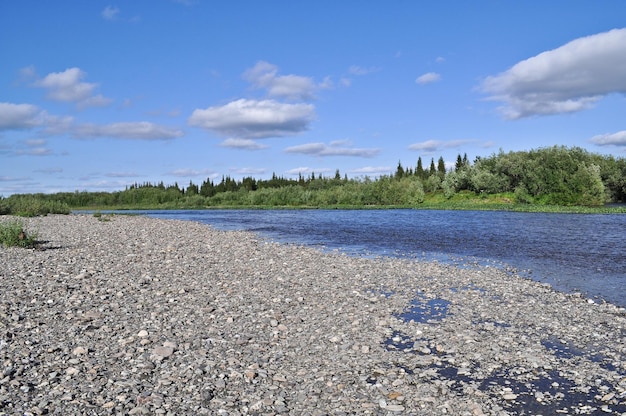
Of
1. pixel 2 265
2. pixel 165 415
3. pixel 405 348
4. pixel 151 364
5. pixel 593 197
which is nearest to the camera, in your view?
pixel 165 415

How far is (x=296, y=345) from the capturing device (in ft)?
39.8

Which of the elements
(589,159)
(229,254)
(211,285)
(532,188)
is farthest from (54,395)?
(589,159)

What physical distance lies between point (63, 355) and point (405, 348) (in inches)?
341

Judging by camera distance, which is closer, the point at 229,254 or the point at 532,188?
the point at 229,254

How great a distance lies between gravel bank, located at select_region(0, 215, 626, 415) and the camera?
884 centimetres

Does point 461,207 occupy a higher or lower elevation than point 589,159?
lower

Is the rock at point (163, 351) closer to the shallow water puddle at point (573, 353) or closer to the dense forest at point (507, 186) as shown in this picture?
the shallow water puddle at point (573, 353)

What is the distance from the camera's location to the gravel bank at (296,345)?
884 centimetres

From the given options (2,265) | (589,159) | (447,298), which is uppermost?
(589,159)

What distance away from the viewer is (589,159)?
132m

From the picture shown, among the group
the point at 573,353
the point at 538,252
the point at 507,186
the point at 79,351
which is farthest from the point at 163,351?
the point at 507,186

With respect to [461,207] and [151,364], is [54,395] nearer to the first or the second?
[151,364]

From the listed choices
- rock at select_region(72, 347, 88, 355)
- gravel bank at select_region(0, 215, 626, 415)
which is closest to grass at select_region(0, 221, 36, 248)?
gravel bank at select_region(0, 215, 626, 415)

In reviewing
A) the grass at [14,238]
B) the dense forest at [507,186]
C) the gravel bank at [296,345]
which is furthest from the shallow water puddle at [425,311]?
the dense forest at [507,186]
